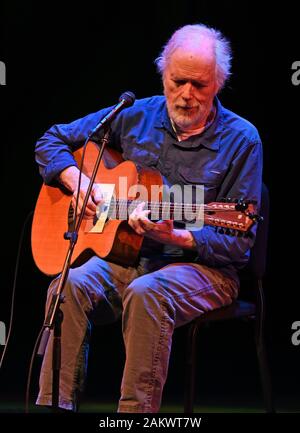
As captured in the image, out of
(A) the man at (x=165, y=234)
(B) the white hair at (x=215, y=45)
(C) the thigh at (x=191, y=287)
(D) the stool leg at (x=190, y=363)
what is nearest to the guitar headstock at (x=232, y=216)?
(A) the man at (x=165, y=234)

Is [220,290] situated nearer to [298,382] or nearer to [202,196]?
[202,196]

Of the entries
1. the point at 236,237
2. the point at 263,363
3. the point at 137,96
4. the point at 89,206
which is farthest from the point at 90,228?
the point at 137,96

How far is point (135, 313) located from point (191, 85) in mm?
1110

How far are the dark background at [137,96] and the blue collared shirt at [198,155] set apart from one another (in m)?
0.84

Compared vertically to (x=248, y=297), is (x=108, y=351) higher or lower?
lower

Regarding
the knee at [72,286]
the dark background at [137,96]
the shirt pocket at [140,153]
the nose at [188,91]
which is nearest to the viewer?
the knee at [72,286]

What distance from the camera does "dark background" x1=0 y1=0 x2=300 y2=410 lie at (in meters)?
4.02

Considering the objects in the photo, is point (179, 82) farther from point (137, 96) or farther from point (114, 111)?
point (137, 96)

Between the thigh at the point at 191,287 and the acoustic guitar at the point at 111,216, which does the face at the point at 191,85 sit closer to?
the acoustic guitar at the point at 111,216

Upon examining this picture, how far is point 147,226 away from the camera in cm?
283

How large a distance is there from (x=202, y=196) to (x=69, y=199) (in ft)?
2.23

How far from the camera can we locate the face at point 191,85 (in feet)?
10.3

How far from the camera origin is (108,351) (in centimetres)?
438
